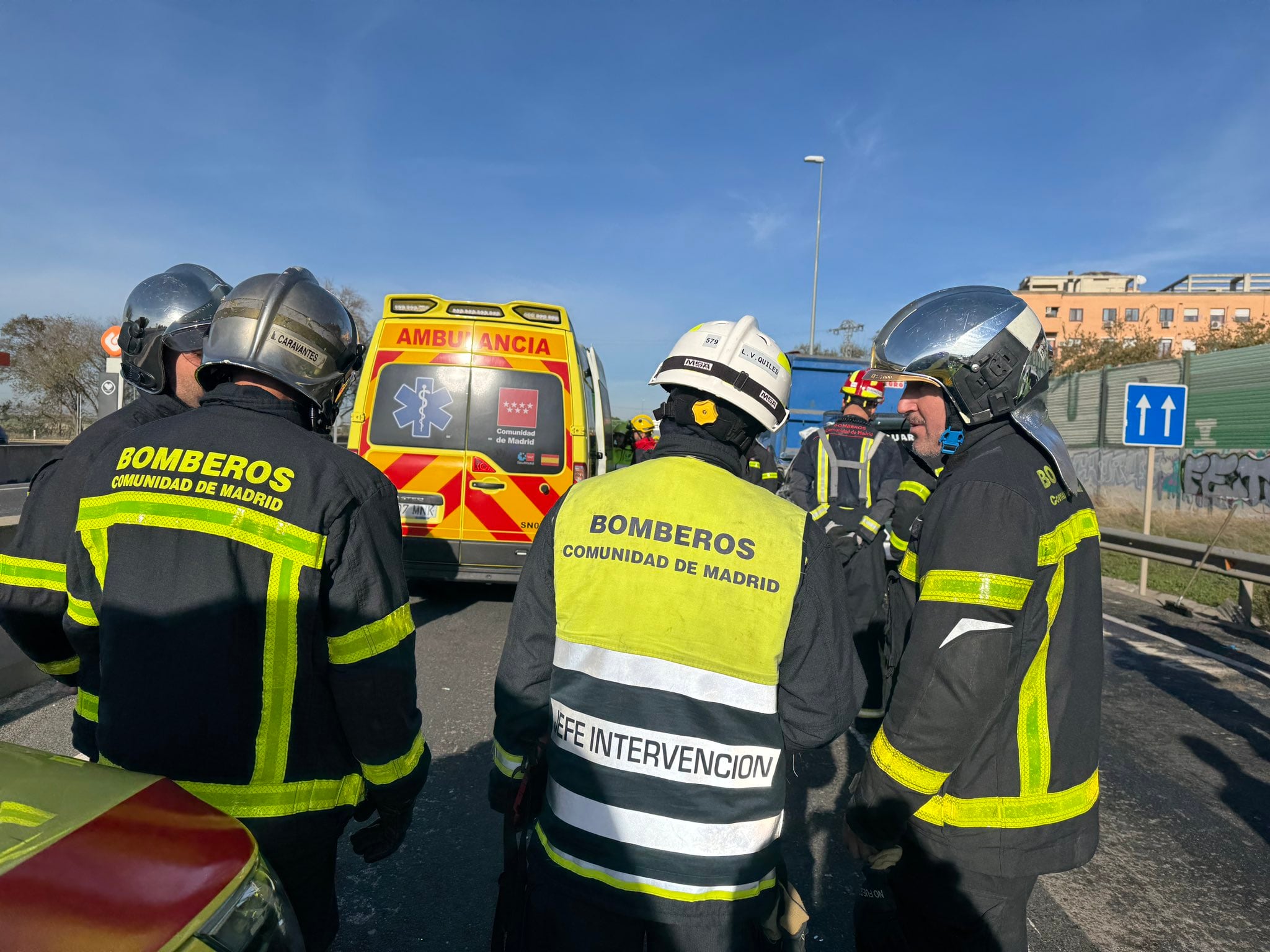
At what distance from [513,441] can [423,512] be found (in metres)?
1.05

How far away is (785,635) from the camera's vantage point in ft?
5.54

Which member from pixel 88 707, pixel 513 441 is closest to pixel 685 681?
pixel 88 707

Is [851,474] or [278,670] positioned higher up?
[851,474]

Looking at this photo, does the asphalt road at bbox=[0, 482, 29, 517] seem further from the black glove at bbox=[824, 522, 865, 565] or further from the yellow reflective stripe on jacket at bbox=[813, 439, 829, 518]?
the black glove at bbox=[824, 522, 865, 565]

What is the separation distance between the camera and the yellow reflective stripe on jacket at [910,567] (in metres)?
2.07

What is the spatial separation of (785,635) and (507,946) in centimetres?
101

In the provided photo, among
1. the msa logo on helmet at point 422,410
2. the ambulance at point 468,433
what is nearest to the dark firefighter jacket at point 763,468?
the ambulance at point 468,433

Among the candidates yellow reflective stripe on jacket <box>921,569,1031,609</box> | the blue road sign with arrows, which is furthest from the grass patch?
yellow reflective stripe on jacket <box>921,569,1031,609</box>

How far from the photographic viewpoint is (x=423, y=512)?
23.7 feet

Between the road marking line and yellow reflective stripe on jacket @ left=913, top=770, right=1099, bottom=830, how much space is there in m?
4.55

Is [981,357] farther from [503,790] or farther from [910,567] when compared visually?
[503,790]

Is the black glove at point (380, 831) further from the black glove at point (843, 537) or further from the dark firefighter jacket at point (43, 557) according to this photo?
the black glove at point (843, 537)

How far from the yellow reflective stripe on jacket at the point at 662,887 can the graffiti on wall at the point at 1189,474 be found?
11.2 meters

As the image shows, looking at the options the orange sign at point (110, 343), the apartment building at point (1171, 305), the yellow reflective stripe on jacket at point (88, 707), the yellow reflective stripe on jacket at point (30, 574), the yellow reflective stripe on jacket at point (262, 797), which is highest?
the apartment building at point (1171, 305)
